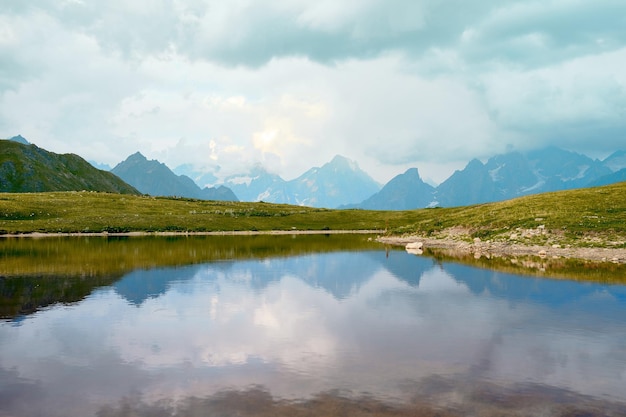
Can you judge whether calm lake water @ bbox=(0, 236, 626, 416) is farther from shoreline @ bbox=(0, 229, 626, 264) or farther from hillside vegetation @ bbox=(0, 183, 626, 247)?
hillside vegetation @ bbox=(0, 183, 626, 247)

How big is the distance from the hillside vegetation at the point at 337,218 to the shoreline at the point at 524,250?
253 cm

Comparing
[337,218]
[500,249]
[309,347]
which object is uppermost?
[337,218]

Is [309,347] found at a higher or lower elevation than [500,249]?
lower

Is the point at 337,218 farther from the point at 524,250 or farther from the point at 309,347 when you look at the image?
the point at 309,347

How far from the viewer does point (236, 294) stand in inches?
1500

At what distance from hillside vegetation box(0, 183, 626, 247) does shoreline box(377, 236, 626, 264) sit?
2534 mm

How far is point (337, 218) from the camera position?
177 metres

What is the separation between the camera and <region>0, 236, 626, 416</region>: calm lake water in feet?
53.6

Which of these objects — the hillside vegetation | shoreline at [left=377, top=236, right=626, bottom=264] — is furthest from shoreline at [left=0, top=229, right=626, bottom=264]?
the hillside vegetation

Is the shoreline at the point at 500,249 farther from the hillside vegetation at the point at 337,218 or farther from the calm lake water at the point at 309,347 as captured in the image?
the calm lake water at the point at 309,347

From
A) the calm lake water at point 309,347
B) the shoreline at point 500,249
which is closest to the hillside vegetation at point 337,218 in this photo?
the shoreline at point 500,249

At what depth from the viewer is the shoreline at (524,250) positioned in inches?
2459

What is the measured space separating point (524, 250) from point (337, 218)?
107m

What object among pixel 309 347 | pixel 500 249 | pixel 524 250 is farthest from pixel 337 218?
pixel 309 347
